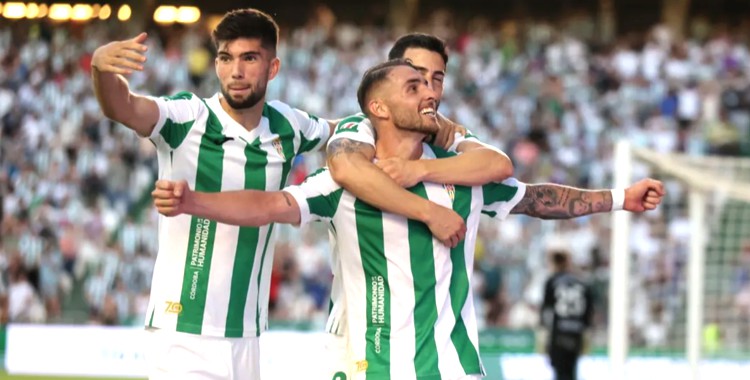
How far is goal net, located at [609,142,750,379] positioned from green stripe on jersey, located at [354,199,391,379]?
7147 mm

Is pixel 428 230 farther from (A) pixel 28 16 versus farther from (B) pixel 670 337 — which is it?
(A) pixel 28 16

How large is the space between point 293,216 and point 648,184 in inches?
64.2

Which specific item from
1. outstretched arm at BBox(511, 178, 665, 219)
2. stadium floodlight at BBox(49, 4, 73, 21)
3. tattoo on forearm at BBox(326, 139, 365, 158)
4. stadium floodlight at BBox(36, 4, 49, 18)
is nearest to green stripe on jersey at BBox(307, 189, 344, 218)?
tattoo on forearm at BBox(326, 139, 365, 158)

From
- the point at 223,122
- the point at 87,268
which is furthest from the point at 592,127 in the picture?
Result: the point at 223,122

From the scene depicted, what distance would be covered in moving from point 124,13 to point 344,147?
23.9 meters

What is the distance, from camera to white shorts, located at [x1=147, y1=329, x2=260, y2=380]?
6.12 metres

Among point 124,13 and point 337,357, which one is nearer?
point 337,357

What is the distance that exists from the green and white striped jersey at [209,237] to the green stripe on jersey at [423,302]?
44.0 inches

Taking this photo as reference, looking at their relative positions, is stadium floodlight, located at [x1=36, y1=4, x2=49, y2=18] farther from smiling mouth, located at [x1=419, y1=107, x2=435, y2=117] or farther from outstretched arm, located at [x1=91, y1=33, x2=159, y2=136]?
smiling mouth, located at [x1=419, y1=107, x2=435, y2=117]

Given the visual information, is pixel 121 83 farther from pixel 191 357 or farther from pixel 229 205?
pixel 191 357

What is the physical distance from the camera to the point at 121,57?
5.37m

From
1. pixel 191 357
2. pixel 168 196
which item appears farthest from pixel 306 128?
pixel 168 196

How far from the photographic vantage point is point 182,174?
6.27 m

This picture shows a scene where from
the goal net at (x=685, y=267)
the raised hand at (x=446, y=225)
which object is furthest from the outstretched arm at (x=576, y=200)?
the goal net at (x=685, y=267)
